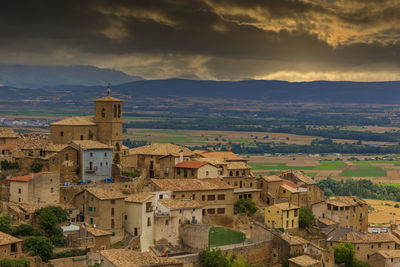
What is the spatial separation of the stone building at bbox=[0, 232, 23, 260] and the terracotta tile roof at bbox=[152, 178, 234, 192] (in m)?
16.4

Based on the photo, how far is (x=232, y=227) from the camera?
59.7m

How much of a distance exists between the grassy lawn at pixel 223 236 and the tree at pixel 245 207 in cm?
474

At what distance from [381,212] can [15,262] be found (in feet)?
241

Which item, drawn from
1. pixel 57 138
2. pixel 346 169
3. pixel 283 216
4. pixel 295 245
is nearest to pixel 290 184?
pixel 283 216

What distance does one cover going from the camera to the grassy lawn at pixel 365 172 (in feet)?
522

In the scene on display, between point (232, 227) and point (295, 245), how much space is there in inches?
232

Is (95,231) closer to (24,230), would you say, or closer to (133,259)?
(133,259)

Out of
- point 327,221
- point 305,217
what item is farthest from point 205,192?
point 327,221

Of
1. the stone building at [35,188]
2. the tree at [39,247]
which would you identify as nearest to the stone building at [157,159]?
the stone building at [35,188]

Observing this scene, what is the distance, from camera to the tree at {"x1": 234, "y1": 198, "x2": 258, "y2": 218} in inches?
2462

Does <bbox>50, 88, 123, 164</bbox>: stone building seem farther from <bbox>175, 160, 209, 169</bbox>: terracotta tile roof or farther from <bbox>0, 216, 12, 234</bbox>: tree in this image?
<bbox>0, 216, 12, 234</bbox>: tree

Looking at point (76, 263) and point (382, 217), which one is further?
point (382, 217)

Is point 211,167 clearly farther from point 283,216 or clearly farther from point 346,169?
point 346,169

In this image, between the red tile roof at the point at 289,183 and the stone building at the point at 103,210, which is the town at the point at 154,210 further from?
the red tile roof at the point at 289,183
